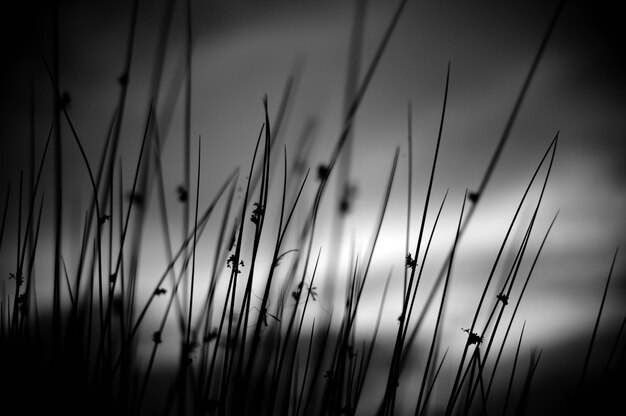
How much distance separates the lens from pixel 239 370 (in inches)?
45.8

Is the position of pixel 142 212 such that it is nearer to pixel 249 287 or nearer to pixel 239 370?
pixel 249 287

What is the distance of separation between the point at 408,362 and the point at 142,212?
45.4 inches

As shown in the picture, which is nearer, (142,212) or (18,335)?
(142,212)

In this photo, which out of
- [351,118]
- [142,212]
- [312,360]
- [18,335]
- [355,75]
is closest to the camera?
[355,75]

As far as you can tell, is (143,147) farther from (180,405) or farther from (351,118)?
(180,405)

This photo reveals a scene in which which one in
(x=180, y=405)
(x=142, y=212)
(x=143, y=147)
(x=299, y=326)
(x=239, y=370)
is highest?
(x=143, y=147)

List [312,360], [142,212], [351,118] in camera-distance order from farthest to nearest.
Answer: [312,360] < [142,212] < [351,118]

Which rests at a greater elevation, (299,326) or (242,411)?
(299,326)

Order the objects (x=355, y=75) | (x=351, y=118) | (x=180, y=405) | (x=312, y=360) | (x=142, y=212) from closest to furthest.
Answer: (x=355, y=75) < (x=351, y=118) < (x=180, y=405) < (x=142, y=212) < (x=312, y=360)

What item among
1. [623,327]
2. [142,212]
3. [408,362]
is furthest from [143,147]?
[623,327]

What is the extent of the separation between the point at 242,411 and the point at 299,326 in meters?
0.35

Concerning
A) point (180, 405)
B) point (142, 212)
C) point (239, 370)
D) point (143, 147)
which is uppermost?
point (143, 147)

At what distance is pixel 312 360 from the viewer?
58.8 inches

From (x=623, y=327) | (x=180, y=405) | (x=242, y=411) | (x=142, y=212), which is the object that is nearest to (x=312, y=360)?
(x=242, y=411)
